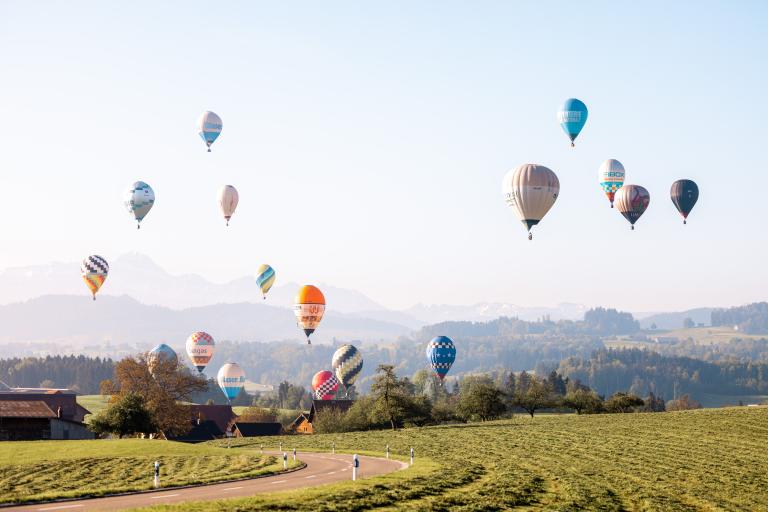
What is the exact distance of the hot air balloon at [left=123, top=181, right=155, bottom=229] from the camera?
126 metres

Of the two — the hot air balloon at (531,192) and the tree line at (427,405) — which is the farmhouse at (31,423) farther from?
the hot air balloon at (531,192)

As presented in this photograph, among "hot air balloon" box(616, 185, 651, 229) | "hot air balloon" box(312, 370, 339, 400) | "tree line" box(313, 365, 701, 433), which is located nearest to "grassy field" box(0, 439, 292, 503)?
"tree line" box(313, 365, 701, 433)

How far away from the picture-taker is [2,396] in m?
161

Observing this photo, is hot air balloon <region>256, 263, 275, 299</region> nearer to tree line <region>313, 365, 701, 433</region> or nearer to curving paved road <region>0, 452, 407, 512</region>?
tree line <region>313, 365, 701, 433</region>

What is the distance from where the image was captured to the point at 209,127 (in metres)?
127

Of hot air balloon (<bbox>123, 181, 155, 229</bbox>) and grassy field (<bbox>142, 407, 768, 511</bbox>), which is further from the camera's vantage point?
hot air balloon (<bbox>123, 181, 155, 229</bbox>)

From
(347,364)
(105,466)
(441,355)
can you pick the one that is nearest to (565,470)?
(105,466)

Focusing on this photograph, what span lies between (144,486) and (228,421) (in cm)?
13989

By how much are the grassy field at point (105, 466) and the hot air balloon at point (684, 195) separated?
7574 centimetres

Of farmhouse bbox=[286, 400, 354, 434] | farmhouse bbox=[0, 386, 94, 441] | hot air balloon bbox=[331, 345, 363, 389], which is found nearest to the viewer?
farmhouse bbox=[0, 386, 94, 441]

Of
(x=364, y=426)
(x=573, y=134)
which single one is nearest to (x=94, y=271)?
(x=364, y=426)

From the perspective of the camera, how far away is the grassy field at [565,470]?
39844 mm

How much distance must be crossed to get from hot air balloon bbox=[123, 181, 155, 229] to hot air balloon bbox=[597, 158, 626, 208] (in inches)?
2272

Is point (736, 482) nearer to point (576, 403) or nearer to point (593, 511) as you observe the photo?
point (593, 511)
